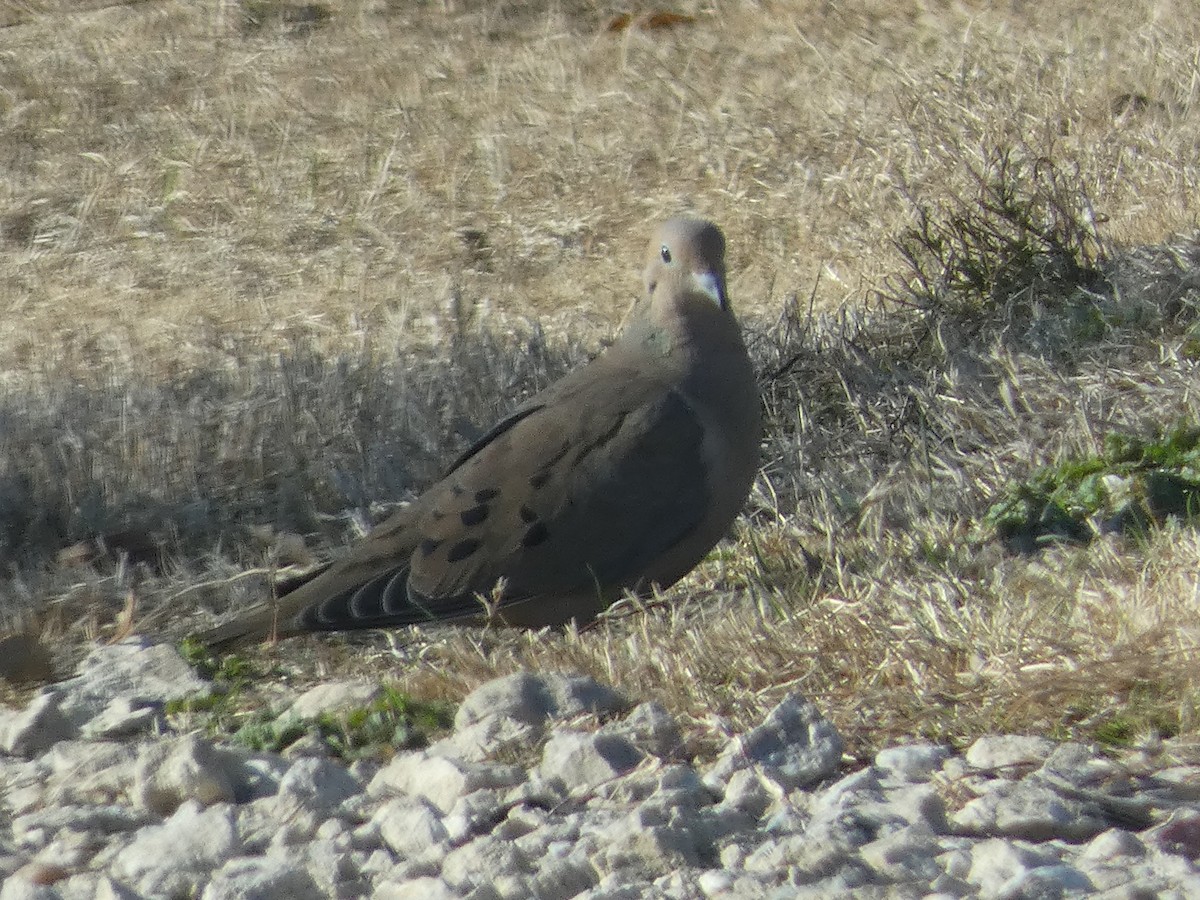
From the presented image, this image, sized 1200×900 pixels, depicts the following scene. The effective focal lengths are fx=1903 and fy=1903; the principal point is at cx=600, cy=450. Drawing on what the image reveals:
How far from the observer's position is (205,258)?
25.3 feet

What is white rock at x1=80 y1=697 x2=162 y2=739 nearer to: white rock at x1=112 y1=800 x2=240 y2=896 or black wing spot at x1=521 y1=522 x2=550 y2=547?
white rock at x1=112 y1=800 x2=240 y2=896

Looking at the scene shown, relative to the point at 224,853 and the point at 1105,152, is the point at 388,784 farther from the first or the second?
the point at 1105,152

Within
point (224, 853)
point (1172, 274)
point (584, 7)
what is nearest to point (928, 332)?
point (1172, 274)

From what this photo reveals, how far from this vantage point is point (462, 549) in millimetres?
4301

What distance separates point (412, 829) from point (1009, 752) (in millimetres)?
920

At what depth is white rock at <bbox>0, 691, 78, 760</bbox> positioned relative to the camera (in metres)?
3.57

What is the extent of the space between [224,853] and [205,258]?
5.06m

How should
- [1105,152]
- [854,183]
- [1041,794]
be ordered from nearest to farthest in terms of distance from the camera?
1. [1041,794]
2. [1105,152]
3. [854,183]

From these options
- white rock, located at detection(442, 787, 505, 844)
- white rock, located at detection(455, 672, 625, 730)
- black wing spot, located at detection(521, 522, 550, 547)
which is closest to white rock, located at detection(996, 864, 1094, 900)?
white rock, located at detection(442, 787, 505, 844)

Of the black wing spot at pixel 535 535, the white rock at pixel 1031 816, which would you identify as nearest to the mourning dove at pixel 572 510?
the black wing spot at pixel 535 535

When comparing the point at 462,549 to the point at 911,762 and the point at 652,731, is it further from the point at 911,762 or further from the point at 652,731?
the point at 911,762

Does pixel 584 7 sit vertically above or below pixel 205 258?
above

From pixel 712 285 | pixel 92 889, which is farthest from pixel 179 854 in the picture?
pixel 712 285

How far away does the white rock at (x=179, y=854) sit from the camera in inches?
115
